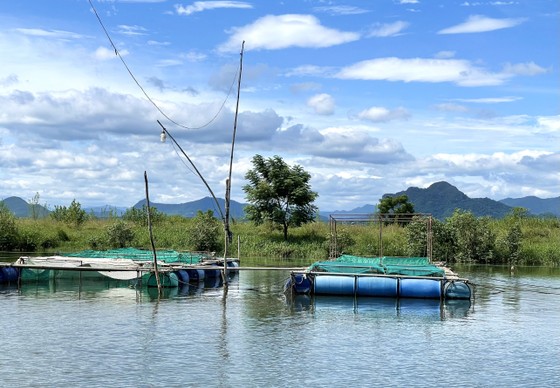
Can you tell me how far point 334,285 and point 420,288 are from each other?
4.32 m

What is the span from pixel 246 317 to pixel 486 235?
129ft

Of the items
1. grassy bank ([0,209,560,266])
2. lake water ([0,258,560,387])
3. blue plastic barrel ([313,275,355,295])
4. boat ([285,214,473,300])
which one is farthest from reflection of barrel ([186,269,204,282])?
grassy bank ([0,209,560,266])

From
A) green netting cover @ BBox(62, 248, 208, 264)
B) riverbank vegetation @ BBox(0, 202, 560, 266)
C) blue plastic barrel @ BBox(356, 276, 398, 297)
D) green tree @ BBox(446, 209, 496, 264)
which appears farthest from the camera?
riverbank vegetation @ BBox(0, 202, 560, 266)

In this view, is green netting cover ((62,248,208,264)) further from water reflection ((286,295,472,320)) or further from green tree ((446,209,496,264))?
green tree ((446,209,496,264))

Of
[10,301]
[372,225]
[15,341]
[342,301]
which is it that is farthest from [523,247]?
[15,341]

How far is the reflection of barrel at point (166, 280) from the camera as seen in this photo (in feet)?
130

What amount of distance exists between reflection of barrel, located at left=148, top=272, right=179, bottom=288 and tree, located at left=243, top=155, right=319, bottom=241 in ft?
107

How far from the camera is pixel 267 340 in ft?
82.5

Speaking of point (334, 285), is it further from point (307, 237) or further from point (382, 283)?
point (307, 237)

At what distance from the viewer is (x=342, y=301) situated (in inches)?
1412

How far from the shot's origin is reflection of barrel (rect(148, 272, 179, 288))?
39562mm

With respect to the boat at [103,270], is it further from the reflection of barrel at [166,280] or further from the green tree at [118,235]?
the green tree at [118,235]

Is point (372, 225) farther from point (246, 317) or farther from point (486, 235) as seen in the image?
point (246, 317)

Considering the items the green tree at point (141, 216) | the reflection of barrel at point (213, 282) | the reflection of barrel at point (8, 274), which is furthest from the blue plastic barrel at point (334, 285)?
the green tree at point (141, 216)
